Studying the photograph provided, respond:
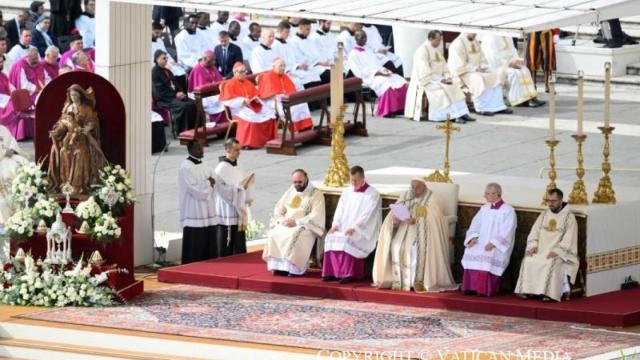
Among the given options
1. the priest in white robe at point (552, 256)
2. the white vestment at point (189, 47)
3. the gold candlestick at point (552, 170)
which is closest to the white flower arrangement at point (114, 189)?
the priest in white robe at point (552, 256)

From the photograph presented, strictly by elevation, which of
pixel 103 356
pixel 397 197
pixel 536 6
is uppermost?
pixel 536 6

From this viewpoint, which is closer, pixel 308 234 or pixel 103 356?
pixel 103 356

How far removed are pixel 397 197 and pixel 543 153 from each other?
279 inches

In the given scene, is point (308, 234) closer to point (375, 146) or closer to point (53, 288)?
point (53, 288)

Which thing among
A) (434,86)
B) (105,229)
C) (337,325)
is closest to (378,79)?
(434,86)

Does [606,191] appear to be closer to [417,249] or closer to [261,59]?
[417,249]

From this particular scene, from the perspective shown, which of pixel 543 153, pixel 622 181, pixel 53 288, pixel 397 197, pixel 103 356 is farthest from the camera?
pixel 543 153

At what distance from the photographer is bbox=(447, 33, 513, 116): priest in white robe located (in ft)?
94.1

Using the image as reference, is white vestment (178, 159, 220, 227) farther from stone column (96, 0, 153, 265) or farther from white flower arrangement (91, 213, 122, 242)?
white flower arrangement (91, 213, 122, 242)

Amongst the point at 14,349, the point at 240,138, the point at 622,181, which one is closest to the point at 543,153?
the point at 622,181

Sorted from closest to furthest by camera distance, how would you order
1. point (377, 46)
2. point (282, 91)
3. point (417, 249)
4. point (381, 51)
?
1. point (417, 249)
2. point (282, 91)
3. point (381, 51)
4. point (377, 46)

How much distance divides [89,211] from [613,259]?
4798mm

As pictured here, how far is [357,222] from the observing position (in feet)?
62.8

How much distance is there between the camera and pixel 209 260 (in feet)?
65.9
